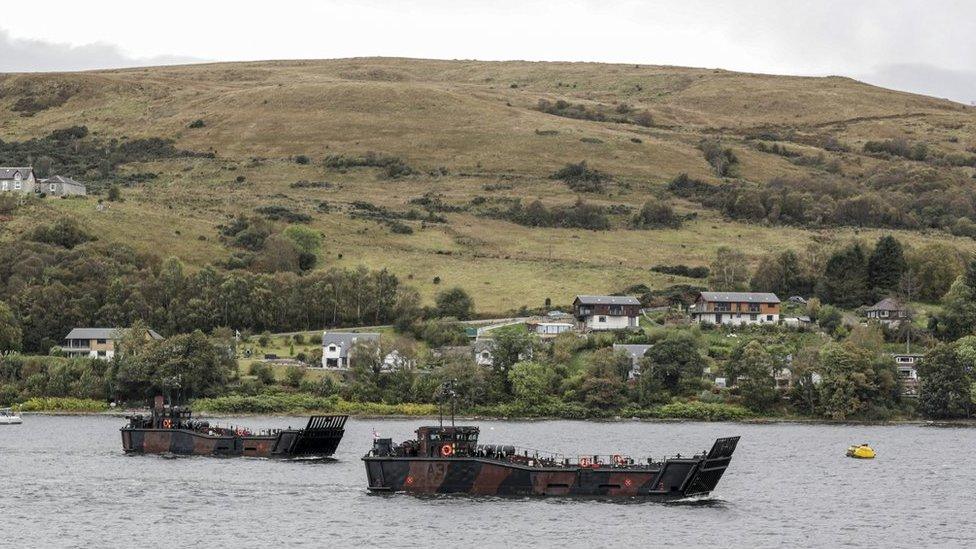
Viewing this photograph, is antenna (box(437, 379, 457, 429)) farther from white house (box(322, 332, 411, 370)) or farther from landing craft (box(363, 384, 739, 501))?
white house (box(322, 332, 411, 370))

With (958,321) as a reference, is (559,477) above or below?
below

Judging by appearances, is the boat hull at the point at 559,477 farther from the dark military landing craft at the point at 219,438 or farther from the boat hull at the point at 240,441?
the dark military landing craft at the point at 219,438

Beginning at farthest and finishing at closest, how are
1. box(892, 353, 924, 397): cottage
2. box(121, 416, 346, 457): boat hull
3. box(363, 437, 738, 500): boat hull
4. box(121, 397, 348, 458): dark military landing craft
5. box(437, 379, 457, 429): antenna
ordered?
box(892, 353, 924, 397): cottage < box(121, 397, 348, 458): dark military landing craft < box(121, 416, 346, 457): boat hull < box(437, 379, 457, 429): antenna < box(363, 437, 738, 500): boat hull

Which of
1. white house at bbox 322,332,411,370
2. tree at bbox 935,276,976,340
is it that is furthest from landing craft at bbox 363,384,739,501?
tree at bbox 935,276,976,340

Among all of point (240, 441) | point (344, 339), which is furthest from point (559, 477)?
point (344, 339)

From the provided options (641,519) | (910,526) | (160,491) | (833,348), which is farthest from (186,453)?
(833,348)

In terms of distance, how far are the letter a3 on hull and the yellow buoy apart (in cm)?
3768

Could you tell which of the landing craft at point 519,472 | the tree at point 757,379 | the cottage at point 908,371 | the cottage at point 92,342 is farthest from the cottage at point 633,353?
the landing craft at point 519,472

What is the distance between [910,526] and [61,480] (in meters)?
59.7

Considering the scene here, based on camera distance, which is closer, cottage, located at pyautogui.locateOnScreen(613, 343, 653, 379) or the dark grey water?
the dark grey water

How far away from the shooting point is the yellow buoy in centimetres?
12838

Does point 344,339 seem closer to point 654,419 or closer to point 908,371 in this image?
point 654,419

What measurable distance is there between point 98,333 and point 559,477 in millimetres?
115791

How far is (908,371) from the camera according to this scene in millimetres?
183000
